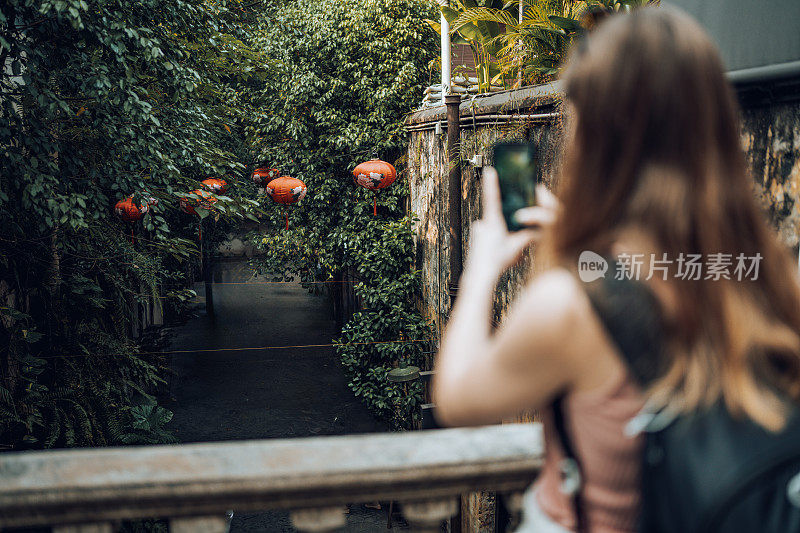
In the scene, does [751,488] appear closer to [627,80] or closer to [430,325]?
[627,80]

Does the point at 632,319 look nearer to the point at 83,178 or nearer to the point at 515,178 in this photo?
the point at 515,178

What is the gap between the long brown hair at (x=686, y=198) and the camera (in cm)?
80

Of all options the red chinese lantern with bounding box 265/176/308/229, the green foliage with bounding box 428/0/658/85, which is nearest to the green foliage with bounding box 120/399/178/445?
the red chinese lantern with bounding box 265/176/308/229

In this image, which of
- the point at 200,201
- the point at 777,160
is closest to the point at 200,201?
the point at 200,201

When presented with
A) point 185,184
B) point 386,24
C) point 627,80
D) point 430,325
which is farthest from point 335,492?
point 386,24

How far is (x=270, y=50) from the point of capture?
35.9 feet

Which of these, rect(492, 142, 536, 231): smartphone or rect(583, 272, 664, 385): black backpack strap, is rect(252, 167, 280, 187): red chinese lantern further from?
rect(583, 272, 664, 385): black backpack strap

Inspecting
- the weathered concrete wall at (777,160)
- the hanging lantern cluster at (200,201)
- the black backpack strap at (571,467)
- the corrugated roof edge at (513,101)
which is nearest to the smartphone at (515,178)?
the black backpack strap at (571,467)

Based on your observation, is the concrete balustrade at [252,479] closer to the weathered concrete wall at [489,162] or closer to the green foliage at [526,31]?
the weathered concrete wall at [489,162]

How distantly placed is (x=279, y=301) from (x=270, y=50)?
30.6 feet

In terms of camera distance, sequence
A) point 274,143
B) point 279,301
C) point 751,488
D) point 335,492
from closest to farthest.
Answer: point 751,488, point 335,492, point 274,143, point 279,301

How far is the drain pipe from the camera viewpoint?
22.7ft

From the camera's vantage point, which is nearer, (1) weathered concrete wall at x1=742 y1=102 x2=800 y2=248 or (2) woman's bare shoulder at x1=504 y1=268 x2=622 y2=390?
(2) woman's bare shoulder at x1=504 y1=268 x2=622 y2=390

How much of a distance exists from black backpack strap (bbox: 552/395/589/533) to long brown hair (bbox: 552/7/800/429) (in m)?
0.14
